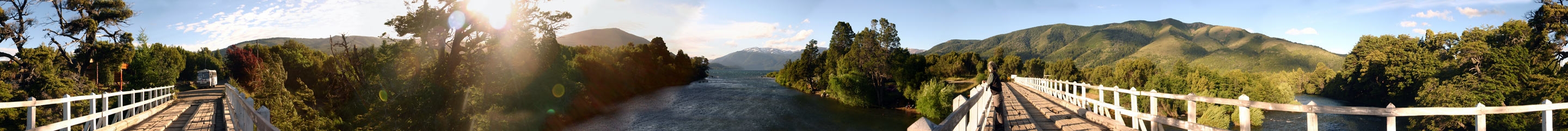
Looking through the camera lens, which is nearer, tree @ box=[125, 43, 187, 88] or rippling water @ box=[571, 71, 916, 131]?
tree @ box=[125, 43, 187, 88]

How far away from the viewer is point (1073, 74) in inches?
3049

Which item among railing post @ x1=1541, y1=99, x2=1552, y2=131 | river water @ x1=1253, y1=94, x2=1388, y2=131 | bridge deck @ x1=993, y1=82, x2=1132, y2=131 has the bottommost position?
river water @ x1=1253, y1=94, x2=1388, y2=131

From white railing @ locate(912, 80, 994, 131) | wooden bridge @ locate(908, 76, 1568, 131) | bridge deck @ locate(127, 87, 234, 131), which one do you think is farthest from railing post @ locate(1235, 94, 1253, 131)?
bridge deck @ locate(127, 87, 234, 131)

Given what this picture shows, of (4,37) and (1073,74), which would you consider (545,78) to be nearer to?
(4,37)

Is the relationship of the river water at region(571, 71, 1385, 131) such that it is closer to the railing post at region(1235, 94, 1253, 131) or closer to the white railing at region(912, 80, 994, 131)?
the railing post at region(1235, 94, 1253, 131)

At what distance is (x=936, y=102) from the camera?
34125 millimetres

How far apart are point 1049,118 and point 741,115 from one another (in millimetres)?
24587

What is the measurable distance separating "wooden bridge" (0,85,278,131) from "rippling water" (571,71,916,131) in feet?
45.4

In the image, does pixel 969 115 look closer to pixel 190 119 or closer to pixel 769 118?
pixel 190 119

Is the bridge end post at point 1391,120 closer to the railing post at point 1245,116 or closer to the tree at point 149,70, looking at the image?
the railing post at point 1245,116

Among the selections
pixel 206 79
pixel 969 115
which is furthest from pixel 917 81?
pixel 206 79

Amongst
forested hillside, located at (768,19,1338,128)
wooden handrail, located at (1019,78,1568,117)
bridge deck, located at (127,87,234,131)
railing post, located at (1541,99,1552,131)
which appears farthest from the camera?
forested hillside, located at (768,19,1338,128)

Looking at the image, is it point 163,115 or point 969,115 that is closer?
point 969,115

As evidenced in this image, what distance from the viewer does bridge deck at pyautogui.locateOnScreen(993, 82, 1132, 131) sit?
8.64 metres
